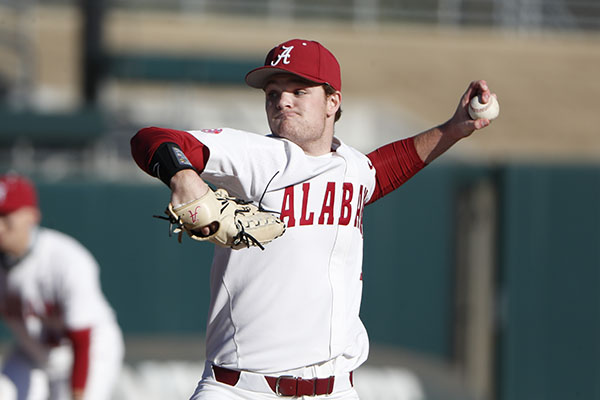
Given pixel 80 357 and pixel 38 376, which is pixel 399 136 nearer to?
pixel 38 376

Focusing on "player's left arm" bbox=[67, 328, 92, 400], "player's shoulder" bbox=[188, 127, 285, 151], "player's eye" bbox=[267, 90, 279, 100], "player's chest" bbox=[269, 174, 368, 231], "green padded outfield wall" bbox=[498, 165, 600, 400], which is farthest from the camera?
"green padded outfield wall" bbox=[498, 165, 600, 400]

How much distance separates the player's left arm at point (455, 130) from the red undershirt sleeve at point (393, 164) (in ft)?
0.11

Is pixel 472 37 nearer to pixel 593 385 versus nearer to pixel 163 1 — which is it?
pixel 163 1

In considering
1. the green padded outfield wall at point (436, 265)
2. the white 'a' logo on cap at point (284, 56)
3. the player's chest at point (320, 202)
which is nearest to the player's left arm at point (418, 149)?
the player's chest at point (320, 202)

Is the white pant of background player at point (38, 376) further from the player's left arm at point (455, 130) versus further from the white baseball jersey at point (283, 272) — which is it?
the player's left arm at point (455, 130)

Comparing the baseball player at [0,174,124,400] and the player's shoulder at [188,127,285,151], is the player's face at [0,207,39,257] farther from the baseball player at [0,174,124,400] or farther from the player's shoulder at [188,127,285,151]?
the player's shoulder at [188,127,285,151]

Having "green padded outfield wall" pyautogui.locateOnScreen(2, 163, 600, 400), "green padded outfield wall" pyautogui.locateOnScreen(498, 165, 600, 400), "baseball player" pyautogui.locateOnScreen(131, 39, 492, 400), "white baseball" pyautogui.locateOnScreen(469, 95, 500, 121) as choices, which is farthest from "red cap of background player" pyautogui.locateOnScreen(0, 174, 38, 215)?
"green padded outfield wall" pyautogui.locateOnScreen(498, 165, 600, 400)

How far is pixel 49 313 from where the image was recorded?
511cm

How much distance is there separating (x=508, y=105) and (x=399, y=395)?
352 inches

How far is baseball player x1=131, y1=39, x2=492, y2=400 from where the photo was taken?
10.4ft

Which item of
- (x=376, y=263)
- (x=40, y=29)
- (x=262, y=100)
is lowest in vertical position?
(x=376, y=263)

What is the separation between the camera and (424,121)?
49.2 ft

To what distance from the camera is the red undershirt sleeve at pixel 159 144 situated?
2.78m

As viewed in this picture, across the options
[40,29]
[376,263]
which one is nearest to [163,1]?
[40,29]
